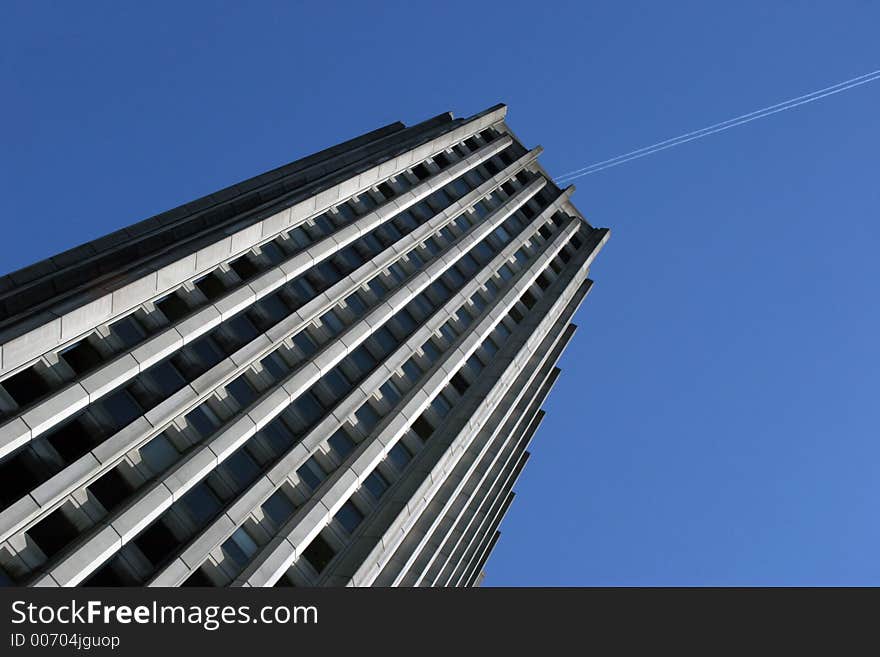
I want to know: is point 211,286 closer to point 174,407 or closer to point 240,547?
point 174,407

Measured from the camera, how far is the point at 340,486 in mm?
35469

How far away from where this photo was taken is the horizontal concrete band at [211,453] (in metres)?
24.8

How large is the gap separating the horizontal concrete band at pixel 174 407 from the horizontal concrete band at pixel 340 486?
5.45m

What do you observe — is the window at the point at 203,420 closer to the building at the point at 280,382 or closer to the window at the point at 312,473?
the building at the point at 280,382

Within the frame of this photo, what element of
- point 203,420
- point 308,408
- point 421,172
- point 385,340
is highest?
point 421,172

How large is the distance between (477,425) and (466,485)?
5946mm

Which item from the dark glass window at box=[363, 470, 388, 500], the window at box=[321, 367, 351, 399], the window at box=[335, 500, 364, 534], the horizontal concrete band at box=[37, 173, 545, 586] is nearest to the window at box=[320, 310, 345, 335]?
the horizontal concrete band at box=[37, 173, 545, 586]

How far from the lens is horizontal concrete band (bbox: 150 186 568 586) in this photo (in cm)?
2809

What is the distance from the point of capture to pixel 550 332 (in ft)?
208

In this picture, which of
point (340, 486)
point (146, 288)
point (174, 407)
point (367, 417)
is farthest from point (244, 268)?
point (340, 486)

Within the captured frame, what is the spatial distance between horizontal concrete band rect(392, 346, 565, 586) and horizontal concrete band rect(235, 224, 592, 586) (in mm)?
5022

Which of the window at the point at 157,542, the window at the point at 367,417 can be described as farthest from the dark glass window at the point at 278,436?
the window at the point at 157,542

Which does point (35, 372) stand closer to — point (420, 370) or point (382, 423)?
point (382, 423)

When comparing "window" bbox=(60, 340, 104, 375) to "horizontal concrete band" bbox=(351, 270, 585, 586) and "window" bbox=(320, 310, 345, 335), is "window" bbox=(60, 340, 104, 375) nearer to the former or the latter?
"horizontal concrete band" bbox=(351, 270, 585, 586)
